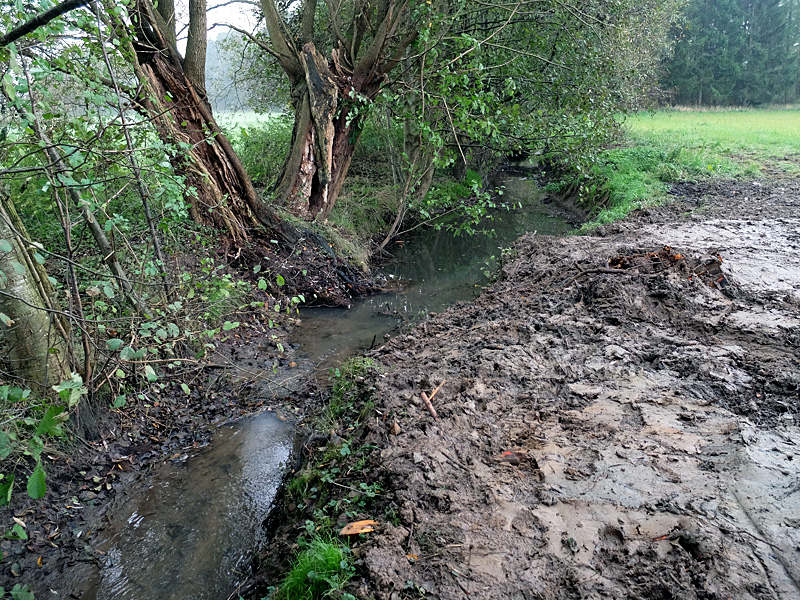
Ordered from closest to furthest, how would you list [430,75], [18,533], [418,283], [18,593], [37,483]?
[37,483], [18,593], [18,533], [430,75], [418,283]

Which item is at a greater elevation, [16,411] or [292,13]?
[292,13]

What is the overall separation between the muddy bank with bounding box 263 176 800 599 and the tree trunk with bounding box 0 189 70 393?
2284 millimetres

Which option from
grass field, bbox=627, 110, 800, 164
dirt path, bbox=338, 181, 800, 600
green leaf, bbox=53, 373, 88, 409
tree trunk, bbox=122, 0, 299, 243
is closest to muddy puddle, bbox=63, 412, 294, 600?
dirt path, bbox=338, 181, 800, 600

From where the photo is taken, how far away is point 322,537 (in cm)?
331

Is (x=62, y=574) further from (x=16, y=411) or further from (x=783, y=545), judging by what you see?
(x=783, y=545)

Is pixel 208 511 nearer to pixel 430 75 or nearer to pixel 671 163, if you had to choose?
pixel 430 75

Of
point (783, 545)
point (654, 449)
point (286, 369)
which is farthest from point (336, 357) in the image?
point (783, 545)

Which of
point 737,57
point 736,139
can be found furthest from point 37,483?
point 737,57

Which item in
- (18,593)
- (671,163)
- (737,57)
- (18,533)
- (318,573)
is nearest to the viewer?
(318,573)

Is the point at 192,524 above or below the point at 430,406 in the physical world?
below

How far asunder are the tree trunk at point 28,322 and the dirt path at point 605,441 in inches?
106

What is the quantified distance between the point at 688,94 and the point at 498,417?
153 feet

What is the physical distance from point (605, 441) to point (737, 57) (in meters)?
50.0

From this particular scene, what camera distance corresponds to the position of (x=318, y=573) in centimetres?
299
